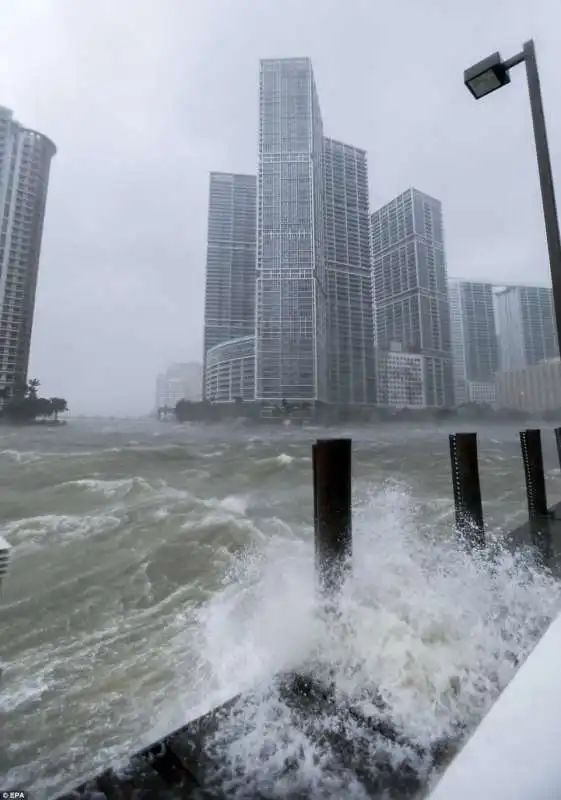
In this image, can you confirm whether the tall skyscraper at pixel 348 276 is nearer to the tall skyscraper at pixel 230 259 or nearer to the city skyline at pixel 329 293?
the city skyline at pixel 329 293

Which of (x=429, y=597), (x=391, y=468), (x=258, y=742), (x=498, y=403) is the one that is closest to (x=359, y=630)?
(x=429, y=597)

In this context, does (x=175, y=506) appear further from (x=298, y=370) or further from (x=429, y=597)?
(x=298, y=370)

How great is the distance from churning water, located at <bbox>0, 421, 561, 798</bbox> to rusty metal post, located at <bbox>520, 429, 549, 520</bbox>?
875 mm

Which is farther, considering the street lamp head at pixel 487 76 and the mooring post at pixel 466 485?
the mooring post at pixel 466 485

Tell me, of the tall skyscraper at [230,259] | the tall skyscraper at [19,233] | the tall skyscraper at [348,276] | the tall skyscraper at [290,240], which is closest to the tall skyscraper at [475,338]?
the tall skyscraper at [348,276]

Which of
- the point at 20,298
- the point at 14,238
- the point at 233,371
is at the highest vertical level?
the point at 14,238

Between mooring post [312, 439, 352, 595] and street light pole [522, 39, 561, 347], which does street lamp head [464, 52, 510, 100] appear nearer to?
street light pole [522, 39, 561, 347]

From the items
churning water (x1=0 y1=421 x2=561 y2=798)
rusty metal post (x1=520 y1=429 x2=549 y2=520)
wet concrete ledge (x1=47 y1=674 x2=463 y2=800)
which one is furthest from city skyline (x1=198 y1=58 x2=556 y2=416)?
wet concrete ledge (x1=47 y1=674 x2=463 y2=800)

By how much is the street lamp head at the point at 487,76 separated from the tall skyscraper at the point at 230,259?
22.6 metres

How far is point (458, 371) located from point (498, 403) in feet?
17.6

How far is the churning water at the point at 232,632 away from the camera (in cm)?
119

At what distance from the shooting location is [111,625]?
2.30m

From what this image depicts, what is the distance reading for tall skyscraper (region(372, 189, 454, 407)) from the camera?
21969 mm

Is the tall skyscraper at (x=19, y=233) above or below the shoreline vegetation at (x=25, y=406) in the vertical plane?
above
